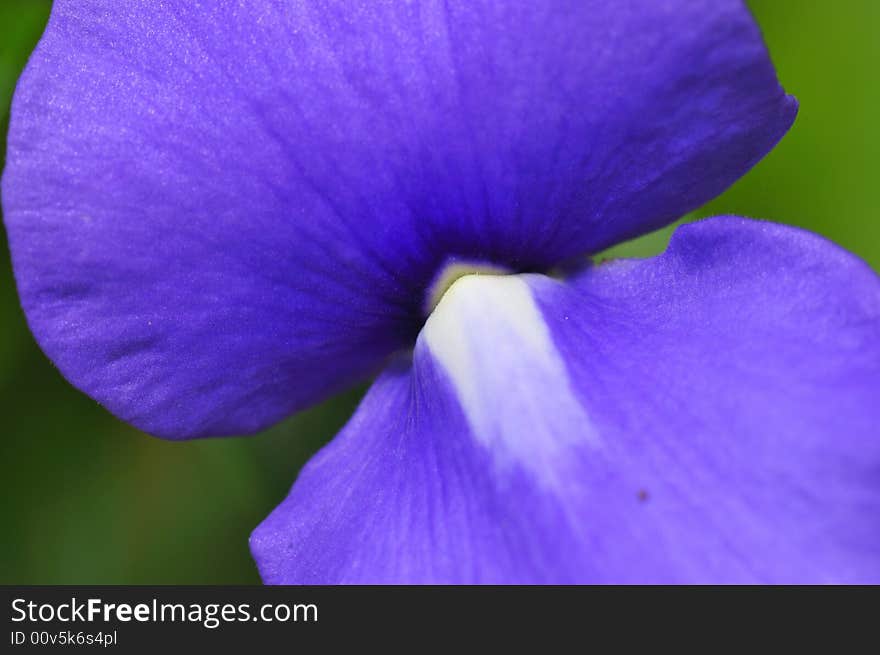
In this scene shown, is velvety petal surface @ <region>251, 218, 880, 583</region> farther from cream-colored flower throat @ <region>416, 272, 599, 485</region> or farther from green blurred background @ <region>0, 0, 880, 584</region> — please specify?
green blurred background @ <region>0, 0, 880, 584</region>

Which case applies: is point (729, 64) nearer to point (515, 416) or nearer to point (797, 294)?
point (797, 294)

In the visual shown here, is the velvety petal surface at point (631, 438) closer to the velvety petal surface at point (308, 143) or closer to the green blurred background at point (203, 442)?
the velvety petal surface at point (308, 143)

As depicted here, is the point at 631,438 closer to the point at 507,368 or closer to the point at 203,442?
the point at 507,368

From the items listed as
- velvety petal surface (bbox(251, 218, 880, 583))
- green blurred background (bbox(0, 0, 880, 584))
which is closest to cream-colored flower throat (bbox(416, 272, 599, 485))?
velvety petal surface (bbox(251, 218, 880, 583))

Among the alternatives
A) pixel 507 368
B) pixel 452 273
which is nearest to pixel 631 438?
pixel 507 368
